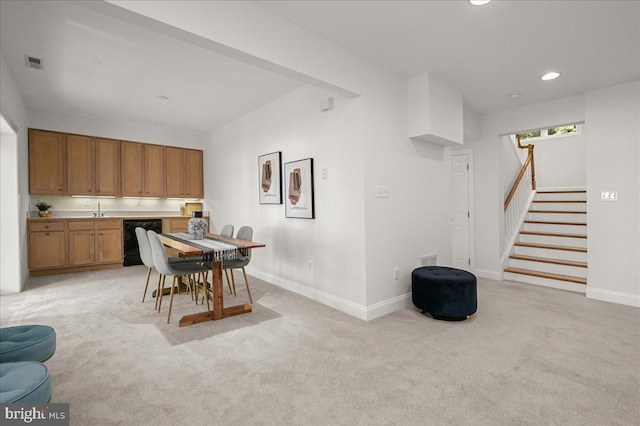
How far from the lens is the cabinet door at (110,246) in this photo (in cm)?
577

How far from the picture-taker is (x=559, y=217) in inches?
221

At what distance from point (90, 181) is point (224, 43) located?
199 inches

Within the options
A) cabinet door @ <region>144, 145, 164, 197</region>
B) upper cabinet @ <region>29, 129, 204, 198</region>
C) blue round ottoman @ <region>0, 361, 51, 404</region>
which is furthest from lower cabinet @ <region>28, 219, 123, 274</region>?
blue round ottoman @ <region>0, 361, 51, 404</region>

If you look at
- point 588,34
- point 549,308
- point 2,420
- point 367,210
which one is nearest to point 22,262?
point 2,420

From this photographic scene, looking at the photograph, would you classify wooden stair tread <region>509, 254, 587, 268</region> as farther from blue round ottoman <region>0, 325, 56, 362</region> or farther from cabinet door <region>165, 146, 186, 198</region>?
cabinet door <region>165, 146, 186, 198</region>

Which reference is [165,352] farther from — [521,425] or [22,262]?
[22,262]

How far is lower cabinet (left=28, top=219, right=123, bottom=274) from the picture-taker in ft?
17.0

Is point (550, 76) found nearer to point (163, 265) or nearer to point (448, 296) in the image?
point (448, 296)

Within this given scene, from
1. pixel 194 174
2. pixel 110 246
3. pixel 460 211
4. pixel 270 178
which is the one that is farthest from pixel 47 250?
pixel 460 211

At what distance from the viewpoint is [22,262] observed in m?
4.66

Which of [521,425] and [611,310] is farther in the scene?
[611,310]

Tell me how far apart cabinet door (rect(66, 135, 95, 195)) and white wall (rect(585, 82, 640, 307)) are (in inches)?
310

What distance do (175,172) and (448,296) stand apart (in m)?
5.84

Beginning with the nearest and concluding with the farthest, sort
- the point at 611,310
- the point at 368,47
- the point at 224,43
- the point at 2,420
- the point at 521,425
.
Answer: the point at 2,420 < the point at 521,425 < the point at 224,43 < the point at 368,47 < the point at 611,310
